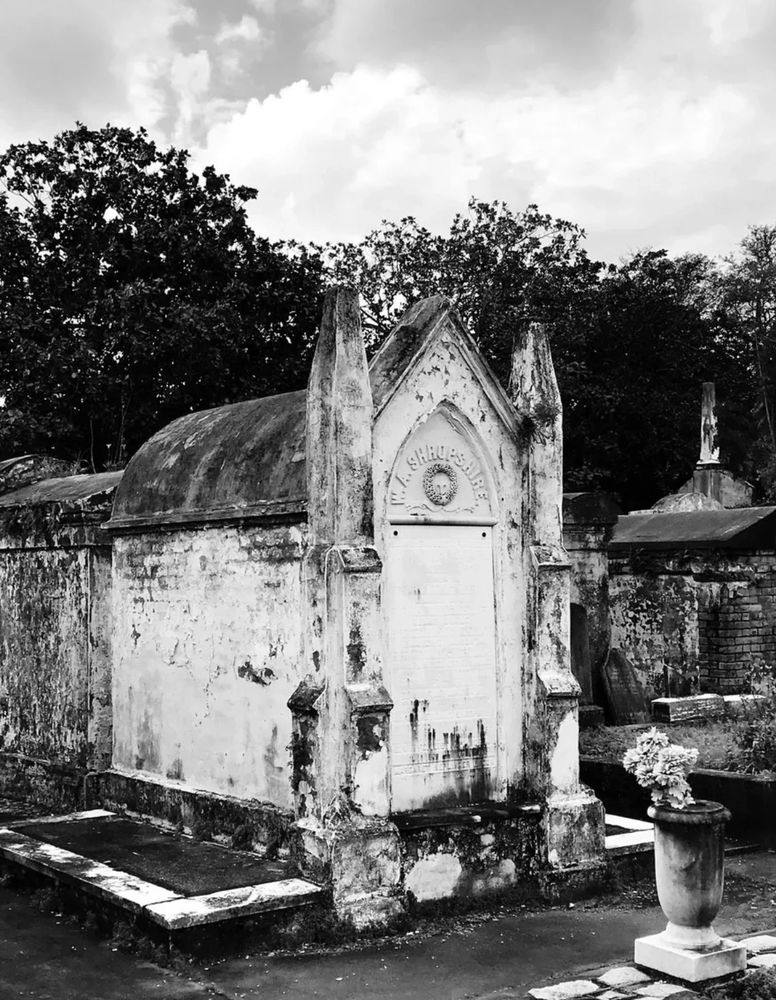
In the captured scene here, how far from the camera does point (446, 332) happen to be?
8.75 m

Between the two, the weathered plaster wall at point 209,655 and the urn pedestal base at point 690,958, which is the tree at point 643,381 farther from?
the urn pedestal base at point 690,958

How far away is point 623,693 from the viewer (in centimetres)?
1470

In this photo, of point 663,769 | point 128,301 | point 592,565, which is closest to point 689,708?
point 592,565

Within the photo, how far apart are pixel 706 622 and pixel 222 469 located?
27.1 feet

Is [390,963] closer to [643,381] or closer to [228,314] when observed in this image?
[228,314]

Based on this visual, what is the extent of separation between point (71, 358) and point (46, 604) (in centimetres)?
1370

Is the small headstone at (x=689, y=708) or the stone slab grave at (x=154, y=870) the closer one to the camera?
the stone slab grave at (x=154, y=870)

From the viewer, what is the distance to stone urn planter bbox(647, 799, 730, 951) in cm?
670

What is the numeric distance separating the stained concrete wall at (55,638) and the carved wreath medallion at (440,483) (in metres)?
4.03

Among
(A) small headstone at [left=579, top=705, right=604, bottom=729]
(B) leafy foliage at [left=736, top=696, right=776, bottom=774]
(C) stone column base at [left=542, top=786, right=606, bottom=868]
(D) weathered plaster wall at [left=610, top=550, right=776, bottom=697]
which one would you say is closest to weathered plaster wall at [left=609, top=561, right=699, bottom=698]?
(D) weathered plaster wall at [left=610, top=550, right=776, bottom=697]

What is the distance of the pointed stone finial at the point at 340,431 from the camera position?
803cm

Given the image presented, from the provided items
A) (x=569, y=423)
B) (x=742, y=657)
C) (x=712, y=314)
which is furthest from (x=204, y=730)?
(x=712, y=314)

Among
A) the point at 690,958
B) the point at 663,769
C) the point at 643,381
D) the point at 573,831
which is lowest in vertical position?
the point at 690,958

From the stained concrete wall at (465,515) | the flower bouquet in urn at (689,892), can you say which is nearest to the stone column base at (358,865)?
the stained concrete wall at (465,515)
